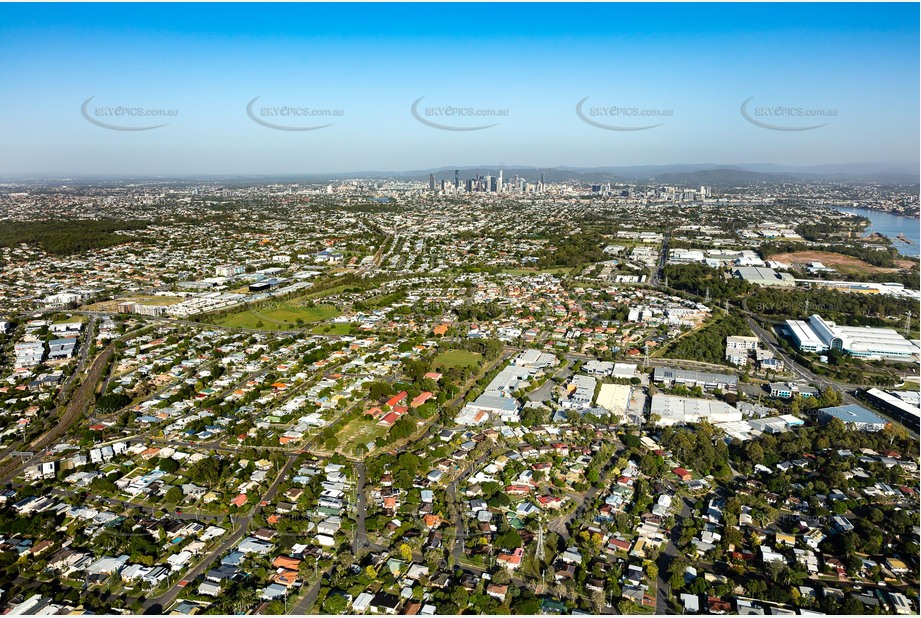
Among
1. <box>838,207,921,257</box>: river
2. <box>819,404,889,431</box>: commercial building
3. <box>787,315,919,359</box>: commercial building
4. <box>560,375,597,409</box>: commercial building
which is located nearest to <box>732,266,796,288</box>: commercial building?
<box>787,315,919,359</box>: commercial building

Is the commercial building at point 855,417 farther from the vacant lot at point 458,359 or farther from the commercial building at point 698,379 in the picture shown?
the vacant lot at point 458,359

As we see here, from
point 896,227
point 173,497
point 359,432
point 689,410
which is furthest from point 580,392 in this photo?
point 896,227

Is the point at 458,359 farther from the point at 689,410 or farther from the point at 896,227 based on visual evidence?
the point at 896,227

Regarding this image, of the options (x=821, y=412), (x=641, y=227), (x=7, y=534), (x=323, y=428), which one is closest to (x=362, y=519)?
(x=323, y=428)

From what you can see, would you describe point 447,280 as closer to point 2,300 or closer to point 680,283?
point 680,283

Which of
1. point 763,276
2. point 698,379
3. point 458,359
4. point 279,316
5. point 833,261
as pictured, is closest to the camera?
point 698,379

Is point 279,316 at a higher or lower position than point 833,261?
lower
